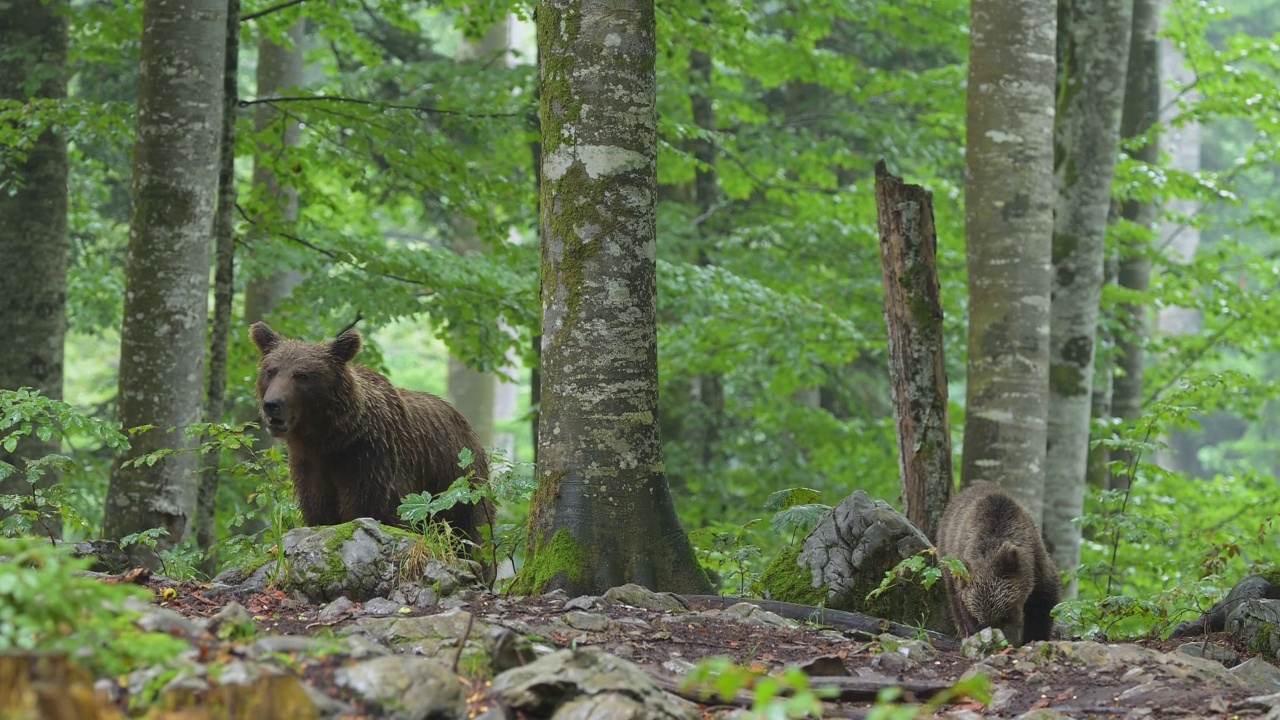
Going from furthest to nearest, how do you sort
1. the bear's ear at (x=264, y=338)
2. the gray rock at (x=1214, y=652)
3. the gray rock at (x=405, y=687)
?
the bear's ear at (x=264, y=338)
the gray rock at (x=1214, y=652)
the gray rock at (x=405, y=687)

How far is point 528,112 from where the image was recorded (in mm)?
11922

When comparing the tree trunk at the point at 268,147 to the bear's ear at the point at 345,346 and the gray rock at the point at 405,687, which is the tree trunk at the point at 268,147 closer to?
the bear's ear at the point at 345,346

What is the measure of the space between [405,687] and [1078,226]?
992 centimetres

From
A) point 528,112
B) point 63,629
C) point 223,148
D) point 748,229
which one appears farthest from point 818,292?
point 63,629

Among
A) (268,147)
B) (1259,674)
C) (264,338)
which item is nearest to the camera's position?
(1259,674)

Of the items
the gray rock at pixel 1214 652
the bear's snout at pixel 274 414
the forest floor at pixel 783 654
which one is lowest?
the gray rock at pixel 1214 652

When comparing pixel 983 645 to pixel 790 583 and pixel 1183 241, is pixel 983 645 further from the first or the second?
pixel 1183 241

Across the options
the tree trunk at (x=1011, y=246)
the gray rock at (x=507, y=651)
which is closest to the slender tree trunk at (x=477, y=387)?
the tree trunk at (x=1011, y=246)

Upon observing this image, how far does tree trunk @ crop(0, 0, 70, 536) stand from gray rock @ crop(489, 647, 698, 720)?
8130 mm

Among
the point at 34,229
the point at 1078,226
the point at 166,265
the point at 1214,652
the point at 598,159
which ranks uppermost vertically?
the point at 1078,226

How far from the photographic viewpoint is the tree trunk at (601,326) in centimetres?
623

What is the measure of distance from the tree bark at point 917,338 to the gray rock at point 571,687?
495 cm

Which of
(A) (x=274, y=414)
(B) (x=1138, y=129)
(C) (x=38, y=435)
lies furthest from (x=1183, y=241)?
(C) (x=38, y=435)

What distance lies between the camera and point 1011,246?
9773 mm
